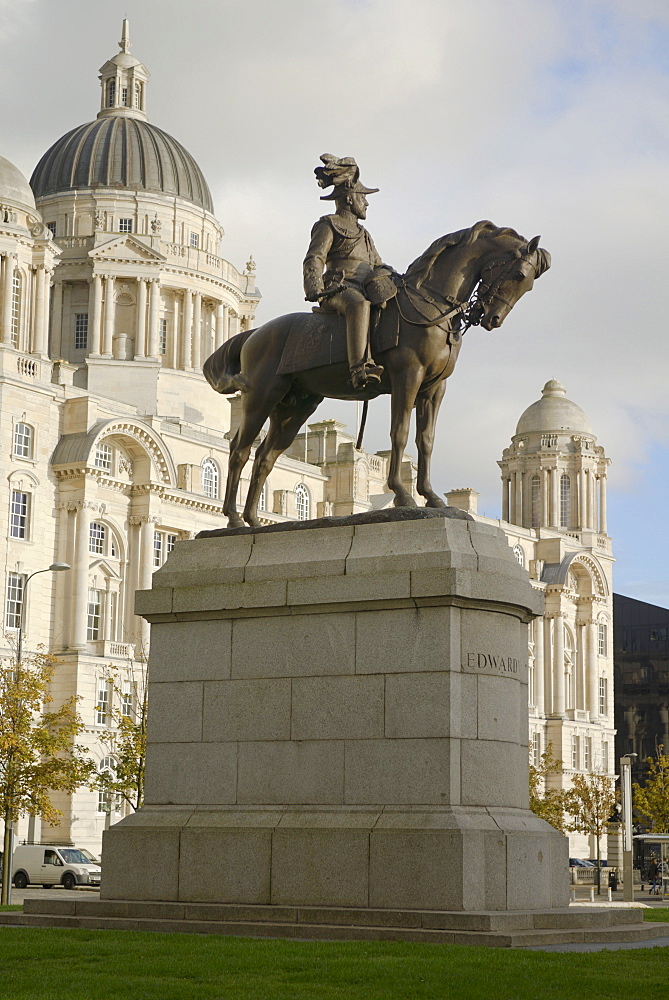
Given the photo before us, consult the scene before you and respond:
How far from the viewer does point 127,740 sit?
196 ft

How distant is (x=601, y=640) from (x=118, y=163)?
165ft

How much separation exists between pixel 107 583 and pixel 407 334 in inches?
2310

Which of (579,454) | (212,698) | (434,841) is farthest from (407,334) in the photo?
(579,454)

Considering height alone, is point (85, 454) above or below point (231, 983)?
above

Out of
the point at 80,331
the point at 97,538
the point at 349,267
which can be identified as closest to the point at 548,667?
the point at 80,331

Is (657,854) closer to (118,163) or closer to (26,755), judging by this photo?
(118,163)

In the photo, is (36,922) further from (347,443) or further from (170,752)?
(347,443)

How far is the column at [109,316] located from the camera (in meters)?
97.8

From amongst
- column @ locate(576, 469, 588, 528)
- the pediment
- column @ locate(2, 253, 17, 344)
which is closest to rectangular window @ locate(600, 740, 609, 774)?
column @ locate(576, 469, 588, 528)

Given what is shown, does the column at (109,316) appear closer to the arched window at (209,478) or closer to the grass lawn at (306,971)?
the arched window at (209,478)

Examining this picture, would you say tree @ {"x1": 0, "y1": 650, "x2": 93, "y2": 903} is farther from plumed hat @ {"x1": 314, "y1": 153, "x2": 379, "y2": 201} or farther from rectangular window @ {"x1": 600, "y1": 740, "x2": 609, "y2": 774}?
rectangular window @ {"x1": 600, "y1": 740, "x2": 609, "y2": 774}

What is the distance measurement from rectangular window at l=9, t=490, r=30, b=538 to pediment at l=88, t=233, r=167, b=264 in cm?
3046

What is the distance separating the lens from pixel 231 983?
1241cm

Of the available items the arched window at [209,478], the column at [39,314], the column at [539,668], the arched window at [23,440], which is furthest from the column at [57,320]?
the column at [539,668]
